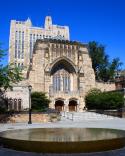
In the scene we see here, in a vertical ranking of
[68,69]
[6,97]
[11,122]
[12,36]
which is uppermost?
[12,36]

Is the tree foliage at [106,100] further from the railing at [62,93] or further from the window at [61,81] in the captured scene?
the window at [61,81]

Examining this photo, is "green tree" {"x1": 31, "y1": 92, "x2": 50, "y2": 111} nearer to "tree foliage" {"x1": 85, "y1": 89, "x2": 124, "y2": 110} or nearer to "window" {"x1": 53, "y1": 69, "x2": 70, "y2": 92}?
"window" {"x1": 53, "y1": 69, "x2": 70, "y2": 92}

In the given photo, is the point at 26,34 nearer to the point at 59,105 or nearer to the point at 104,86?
the point at 104,86

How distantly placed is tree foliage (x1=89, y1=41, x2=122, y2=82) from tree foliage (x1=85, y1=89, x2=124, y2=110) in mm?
17055

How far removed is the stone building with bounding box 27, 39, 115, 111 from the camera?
5306 centimetres

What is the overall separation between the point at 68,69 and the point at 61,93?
5895 millimetres

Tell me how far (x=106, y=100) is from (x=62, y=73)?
1214 cm

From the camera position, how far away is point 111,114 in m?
41.6

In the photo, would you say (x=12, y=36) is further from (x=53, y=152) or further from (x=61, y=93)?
(x=53, y=152)

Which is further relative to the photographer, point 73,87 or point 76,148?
point 73,87

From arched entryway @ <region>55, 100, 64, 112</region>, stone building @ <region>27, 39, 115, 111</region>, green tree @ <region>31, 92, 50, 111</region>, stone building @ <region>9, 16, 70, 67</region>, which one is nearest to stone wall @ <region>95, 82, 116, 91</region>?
stone building @ <region>27, 39, 115, 111</region>

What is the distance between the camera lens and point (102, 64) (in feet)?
229

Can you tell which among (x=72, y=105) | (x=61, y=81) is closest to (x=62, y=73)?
(x=61, y=81)

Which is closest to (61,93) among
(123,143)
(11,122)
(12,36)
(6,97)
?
(6,97)
